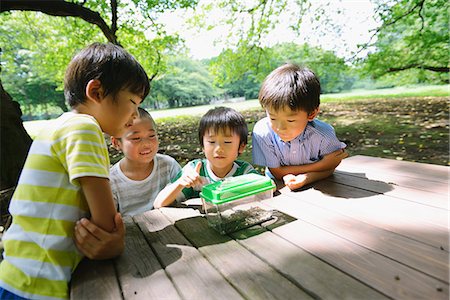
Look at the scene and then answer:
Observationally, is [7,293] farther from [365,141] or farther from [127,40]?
[127,40]

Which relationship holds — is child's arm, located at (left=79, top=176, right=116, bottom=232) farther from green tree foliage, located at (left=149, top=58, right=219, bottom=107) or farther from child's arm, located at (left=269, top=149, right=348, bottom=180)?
green tree foliage, located at (left=149, top=58, right=219, bottom=107)

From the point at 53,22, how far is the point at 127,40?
12.1 ft

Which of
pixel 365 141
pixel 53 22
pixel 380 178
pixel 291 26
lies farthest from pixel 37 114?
pixel 380 178

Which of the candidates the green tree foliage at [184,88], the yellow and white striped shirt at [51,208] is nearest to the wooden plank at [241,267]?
the yellow and white striped shirt at [51,208]

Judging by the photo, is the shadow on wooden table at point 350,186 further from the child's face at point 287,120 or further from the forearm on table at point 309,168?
the child's face at point 287,120

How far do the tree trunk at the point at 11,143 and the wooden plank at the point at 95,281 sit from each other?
287cm

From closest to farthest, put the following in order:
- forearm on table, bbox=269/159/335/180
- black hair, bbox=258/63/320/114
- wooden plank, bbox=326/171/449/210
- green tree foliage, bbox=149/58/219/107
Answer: wooden plank, bbox=326/171/449/210 < black hair, bbox=258/63/320/114 < forearm on table, bbox=269/159/335/180 < green tree foliage, bbox=149/58/219/107

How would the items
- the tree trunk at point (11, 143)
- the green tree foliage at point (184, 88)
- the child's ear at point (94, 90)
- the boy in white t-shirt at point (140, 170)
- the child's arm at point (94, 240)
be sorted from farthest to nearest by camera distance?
the green tree foliage at point (184, 88) → the tree trunk at point (11, 143) → the boy in white t-shirt at point (140, 170) → the child's ear at point (94, 90) → the child's arm at point (94, 240)

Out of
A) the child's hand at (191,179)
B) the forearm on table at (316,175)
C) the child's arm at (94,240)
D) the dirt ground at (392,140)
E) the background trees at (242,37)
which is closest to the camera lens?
the child's arm at (94,240)

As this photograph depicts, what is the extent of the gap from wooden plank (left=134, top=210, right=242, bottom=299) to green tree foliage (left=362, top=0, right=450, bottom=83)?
976 centimetres

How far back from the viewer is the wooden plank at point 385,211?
3.28 ft

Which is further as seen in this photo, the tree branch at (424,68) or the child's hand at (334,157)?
the tree branch at (424,68)

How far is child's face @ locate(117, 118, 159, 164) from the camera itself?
186 cm

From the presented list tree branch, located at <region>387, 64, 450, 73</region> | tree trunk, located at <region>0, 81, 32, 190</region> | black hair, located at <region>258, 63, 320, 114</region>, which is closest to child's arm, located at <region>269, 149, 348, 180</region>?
black hair, located at <region>258, 63, 320, 114</region>
